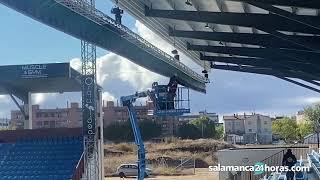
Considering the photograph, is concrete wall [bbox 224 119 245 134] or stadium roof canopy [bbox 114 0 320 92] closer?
stadium roof canopy [bbox 114 0 320 92]

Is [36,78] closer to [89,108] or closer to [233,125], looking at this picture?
[89,108]

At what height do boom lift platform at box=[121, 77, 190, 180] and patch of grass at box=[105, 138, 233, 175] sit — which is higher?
boom lift platform at box=[121, 77, 190, 180]

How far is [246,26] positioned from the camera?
14.2m

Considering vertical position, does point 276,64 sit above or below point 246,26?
below

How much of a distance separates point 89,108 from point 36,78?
15.5 ft

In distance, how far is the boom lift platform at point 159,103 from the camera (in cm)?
2173

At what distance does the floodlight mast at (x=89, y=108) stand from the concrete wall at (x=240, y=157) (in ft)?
21.8

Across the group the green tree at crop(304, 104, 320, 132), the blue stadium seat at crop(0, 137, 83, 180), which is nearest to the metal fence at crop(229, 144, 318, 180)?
the blue stadium seat at crop(0, 137, 83, 180)

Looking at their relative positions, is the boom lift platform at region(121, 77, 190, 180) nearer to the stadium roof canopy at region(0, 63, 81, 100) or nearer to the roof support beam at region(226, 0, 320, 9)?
the stadium roof canopy at region(0, 63, 81, 100)

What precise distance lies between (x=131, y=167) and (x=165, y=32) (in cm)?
2788

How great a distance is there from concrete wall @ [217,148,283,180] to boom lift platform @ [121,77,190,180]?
5912mm

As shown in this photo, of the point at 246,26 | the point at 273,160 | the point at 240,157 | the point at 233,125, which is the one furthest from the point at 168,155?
the point at 233,125

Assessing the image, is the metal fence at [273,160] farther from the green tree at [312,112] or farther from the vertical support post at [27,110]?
the green tree at [312,112]

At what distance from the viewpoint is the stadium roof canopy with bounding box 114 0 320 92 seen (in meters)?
13.1
